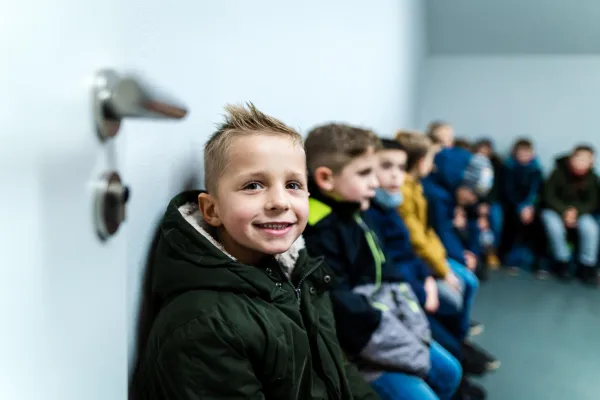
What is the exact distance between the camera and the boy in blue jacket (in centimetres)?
403

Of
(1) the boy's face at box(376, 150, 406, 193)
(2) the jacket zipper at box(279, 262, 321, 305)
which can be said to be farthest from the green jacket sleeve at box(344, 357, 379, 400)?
(1) the boy's face at box(376, 150, 406, 193)

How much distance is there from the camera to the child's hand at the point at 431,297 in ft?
6.18

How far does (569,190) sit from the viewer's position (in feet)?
13.0

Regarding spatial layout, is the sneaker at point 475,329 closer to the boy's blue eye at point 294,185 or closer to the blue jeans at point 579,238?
the blue jeans at point 579,238

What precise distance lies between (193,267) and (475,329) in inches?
92.6

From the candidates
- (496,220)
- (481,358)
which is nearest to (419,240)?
(481,358)

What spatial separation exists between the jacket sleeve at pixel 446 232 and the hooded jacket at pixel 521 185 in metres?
1.75

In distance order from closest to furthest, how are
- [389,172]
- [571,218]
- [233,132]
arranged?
[233,132] < [389,172] < [571,218]

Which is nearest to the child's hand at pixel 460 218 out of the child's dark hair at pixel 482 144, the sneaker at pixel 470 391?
the child's dark hair at pixel 482 144

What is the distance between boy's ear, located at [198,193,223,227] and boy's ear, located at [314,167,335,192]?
52 cm

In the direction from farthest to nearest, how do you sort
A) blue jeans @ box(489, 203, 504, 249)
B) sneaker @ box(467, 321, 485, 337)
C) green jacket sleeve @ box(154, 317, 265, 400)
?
blue jeans @ box(489, 203, 504, 249) → sneaker @ box(467, 321, 485, 337) → green jacket sleeve @ box(154, 317, 265, 400)

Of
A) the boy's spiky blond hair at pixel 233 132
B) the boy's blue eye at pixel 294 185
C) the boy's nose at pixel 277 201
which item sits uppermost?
the boy's spiky blond hair at pixel 233 132

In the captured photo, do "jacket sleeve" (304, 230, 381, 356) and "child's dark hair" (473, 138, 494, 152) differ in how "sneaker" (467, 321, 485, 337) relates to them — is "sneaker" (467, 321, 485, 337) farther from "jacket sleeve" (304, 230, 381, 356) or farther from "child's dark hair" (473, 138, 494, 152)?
"child's dark hair" (473, 138, 494, 152)

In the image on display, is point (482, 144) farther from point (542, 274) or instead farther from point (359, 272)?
point (359, 272)
